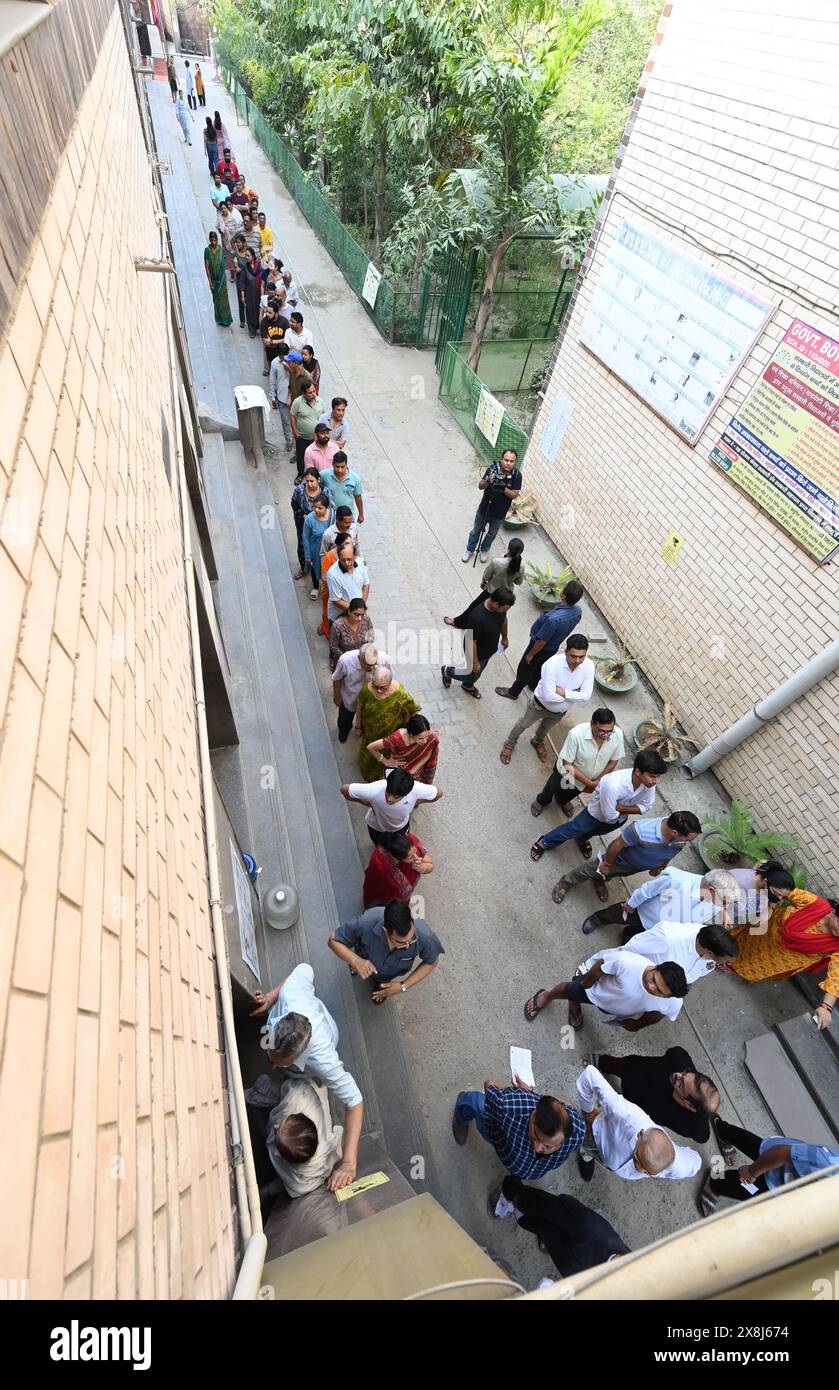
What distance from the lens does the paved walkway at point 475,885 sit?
4.12m

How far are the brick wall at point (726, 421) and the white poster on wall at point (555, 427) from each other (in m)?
0.55

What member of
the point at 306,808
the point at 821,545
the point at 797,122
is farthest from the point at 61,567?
the point at 797,122

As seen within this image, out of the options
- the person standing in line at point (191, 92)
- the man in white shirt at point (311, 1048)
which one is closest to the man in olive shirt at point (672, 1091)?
the man in white shirt at point (311, 1048)

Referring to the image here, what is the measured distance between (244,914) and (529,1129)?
6.50 feet

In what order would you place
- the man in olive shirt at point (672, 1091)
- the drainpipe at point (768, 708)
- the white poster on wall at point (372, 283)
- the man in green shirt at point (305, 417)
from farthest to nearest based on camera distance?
the white poster on wall at point (372, 283) < the man in green shirt at point (305, 417) < the drainpipe at point (768, 708) < the man in olive shirt at point (672, 1091)

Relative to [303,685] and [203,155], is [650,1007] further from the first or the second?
[203,155]

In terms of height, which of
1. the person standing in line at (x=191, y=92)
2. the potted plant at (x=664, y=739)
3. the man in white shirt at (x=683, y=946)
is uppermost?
the man in white shirt at (x=683, y=946)

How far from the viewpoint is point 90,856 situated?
1.36 metres

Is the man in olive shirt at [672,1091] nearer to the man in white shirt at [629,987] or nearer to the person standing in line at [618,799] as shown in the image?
the man in white shirt at [629,987]

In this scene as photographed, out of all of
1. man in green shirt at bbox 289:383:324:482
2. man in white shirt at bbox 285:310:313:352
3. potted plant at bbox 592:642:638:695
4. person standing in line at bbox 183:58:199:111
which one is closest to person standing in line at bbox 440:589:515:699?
potted plant at bbox 592:642:638:695

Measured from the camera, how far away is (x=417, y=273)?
43.8ft

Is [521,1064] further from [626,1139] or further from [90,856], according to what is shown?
[90,856]

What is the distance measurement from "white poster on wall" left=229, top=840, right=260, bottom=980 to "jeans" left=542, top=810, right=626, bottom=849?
2.63 m

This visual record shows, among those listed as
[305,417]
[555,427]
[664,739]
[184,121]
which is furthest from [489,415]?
[184,121]
